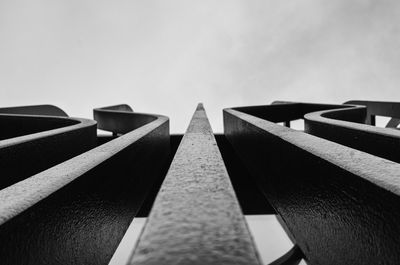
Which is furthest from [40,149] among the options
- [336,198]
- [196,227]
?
[196,227]

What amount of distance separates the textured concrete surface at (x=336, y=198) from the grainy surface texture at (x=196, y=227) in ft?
1.70

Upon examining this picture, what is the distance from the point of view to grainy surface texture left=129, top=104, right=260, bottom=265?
538 mm

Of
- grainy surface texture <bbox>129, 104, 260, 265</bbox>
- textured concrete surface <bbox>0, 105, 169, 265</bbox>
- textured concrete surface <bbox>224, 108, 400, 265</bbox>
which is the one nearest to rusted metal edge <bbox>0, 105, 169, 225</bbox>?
textured concrete surface <bbox>0, 105, 169, 265</bbox>

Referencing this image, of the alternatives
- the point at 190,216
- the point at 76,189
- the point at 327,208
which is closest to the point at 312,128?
the point at 327,208

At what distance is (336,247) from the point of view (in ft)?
4.59

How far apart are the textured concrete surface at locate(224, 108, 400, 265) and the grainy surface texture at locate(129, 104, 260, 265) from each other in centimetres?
52

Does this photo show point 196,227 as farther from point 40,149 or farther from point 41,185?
point 40,149

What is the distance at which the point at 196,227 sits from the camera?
65 centimetres

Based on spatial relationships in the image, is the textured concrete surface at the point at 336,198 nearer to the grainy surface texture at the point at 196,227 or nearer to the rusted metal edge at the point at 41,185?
the grainy surface texture at the point at 196,227

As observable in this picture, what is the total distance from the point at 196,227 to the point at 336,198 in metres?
0.91

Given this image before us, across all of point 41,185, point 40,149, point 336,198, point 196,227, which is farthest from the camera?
point 40,149

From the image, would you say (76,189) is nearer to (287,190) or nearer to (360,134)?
(287,190)

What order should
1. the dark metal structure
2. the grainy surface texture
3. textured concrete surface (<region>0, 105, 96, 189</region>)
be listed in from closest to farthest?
the grainy surface texture
the dark metal structure
textured concrete surface (<region>0, 105, 96, 189</region>)

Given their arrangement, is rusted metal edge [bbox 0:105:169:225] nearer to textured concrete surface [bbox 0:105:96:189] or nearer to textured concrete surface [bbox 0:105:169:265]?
textured concrete surface [bbox 0:105:169:265]
